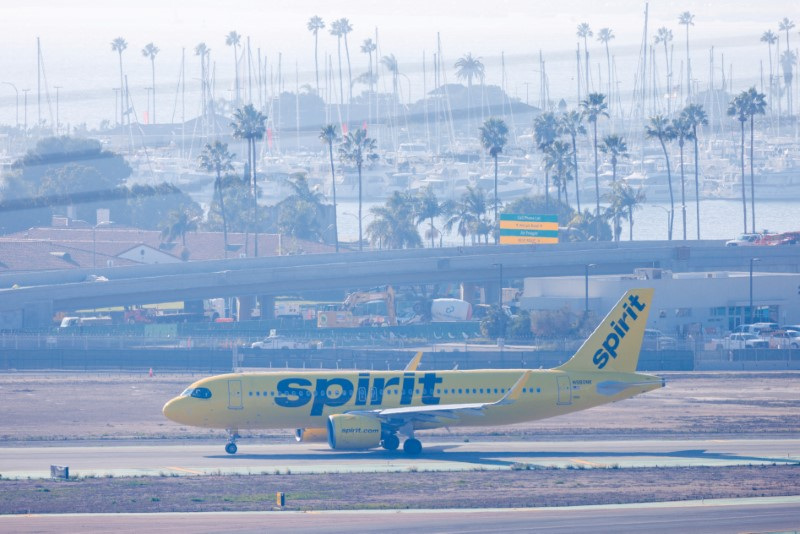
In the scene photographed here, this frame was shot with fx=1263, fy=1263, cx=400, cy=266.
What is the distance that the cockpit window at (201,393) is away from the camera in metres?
55.1

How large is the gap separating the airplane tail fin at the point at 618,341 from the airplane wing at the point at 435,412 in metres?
3.74

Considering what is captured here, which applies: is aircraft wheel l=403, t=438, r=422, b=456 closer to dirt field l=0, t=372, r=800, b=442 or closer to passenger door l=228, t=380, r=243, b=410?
dirt field l=0, t=372, r=800, b=442

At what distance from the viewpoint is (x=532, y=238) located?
520ft

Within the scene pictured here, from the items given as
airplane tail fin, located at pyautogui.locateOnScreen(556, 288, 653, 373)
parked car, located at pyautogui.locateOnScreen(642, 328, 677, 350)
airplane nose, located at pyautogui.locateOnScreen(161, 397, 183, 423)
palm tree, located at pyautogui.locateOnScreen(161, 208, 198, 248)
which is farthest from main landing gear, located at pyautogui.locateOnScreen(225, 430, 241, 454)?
palm tree, located at pyautogui.locateOnScreen(161, 208, 198, 248)

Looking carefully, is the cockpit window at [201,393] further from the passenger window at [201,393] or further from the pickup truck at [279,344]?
the pickup truck at [279,344]

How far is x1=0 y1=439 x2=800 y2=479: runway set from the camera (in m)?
50.7

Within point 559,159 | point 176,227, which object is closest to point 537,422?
point 176,227

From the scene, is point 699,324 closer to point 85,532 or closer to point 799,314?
point 799,314

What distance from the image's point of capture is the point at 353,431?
54156 mm

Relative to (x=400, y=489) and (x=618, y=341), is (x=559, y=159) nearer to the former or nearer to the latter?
(x=618, y=341)

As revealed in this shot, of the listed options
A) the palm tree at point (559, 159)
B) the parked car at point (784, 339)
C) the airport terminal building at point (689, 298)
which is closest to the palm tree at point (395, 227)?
the palm tree at point (559, 159)

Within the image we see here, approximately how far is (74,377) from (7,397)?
1198cm

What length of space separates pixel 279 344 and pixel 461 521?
64141 millimetres

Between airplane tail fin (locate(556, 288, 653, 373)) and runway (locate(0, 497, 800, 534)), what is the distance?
50.1 feet
